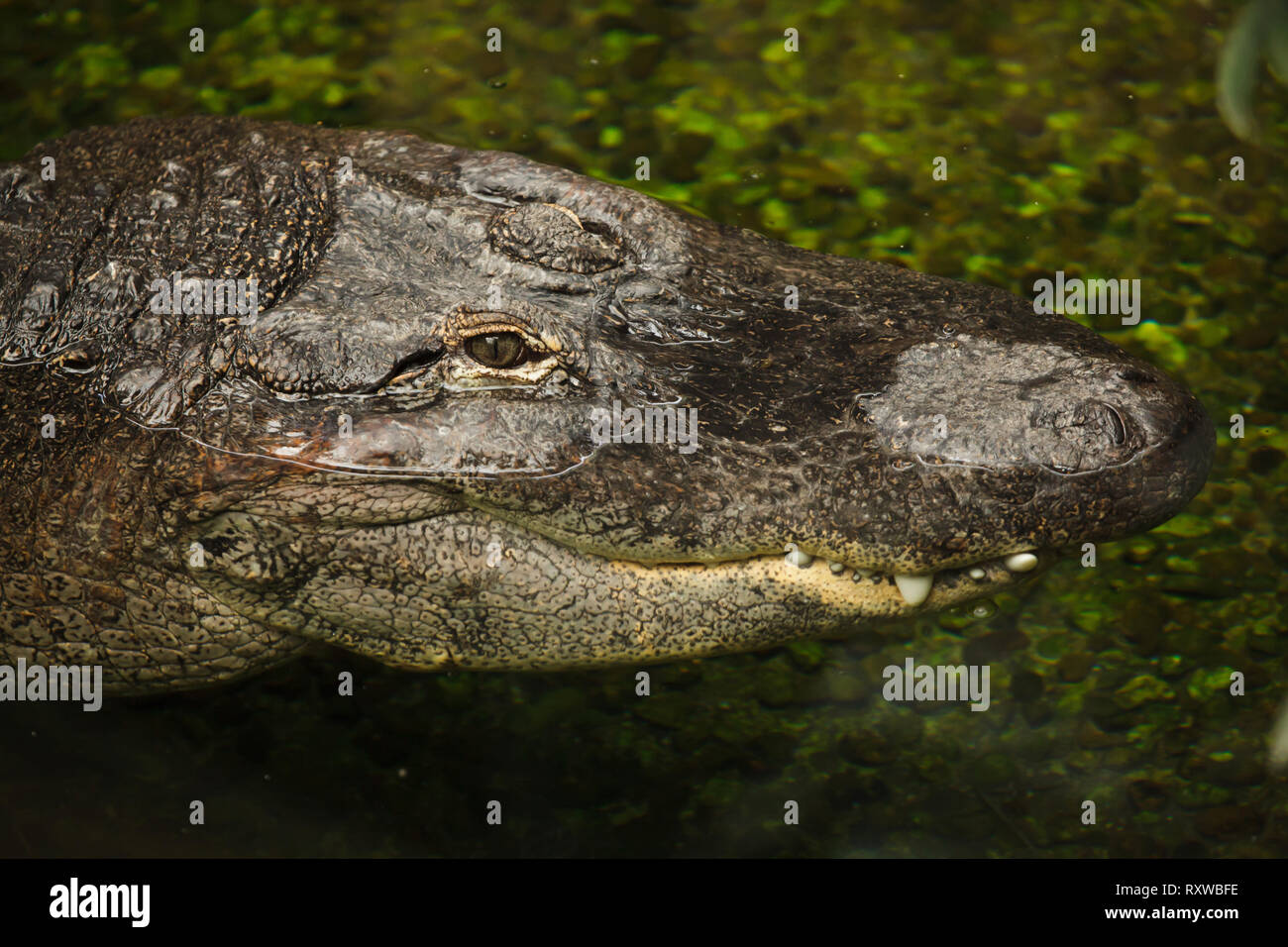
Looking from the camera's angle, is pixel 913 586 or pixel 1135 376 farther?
pixel 913 586

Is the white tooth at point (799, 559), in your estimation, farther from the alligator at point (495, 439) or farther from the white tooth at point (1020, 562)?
the white tooth at point (1020, 562)

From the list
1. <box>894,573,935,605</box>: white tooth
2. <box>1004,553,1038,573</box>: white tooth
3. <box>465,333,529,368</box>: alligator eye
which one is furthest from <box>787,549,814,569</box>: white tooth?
<box>465,333,529,368</box>: alligator eye

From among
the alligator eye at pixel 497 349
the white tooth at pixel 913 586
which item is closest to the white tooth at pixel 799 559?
the white tooth at pixel 913 586

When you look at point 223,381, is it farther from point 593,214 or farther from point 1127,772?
point 1127,772

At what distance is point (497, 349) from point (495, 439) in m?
0.26

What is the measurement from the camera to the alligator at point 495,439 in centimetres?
293

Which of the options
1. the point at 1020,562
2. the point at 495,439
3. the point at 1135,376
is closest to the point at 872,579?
the point at 1020,562

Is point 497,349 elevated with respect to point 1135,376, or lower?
elevated

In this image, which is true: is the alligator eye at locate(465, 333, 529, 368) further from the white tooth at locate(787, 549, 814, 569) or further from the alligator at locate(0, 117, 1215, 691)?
the white tooth at locate(787, 549, 814, 569)

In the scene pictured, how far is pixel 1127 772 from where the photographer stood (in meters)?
3.77

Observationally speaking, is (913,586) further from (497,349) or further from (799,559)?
(497,349)

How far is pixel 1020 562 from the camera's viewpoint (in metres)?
2.97

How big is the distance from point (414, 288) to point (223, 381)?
0.62 meters
